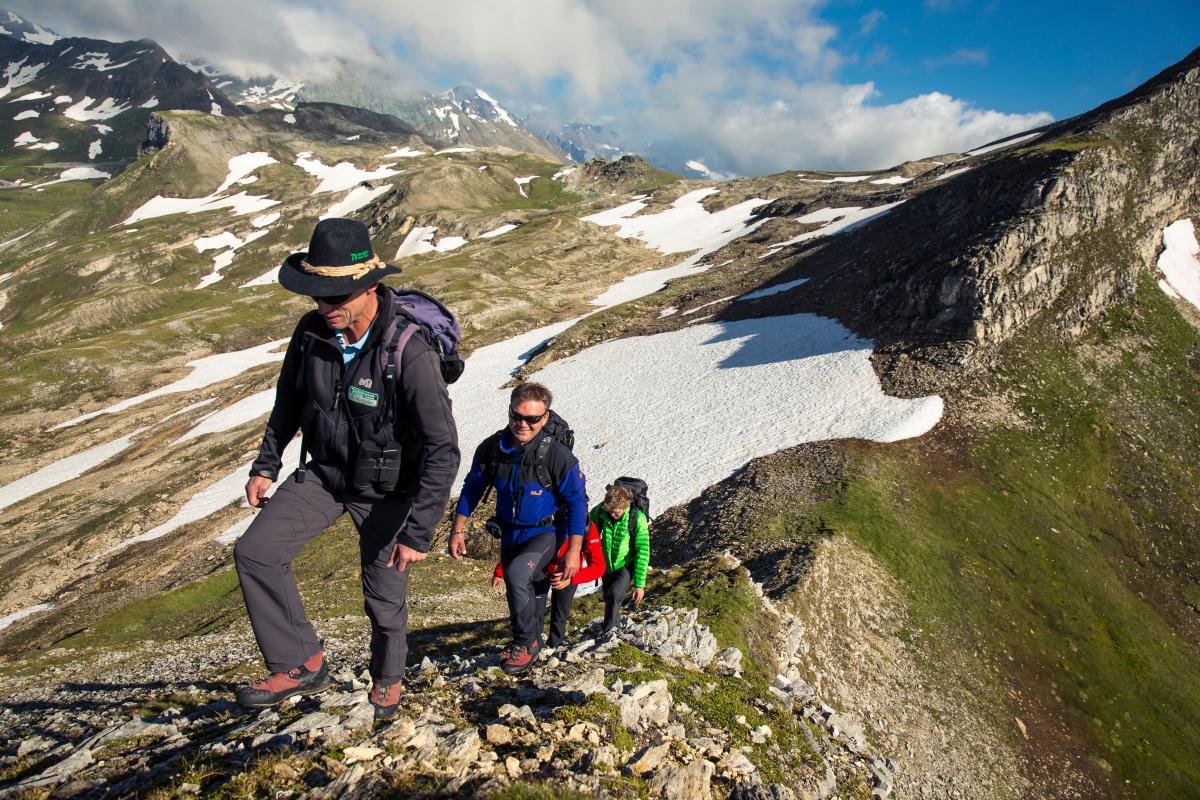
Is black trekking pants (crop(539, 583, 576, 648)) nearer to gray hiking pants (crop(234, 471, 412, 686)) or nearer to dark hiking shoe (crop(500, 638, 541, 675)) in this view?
dark hiking shoe (crop(500, 638, 541, 675))

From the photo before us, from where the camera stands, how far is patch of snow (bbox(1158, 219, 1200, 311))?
4453 cm

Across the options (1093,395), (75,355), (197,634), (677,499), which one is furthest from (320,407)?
(75,355)

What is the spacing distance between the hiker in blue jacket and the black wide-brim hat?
126 inches

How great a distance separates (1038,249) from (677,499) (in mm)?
31906

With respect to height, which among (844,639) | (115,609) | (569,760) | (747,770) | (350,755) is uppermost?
(350,755)

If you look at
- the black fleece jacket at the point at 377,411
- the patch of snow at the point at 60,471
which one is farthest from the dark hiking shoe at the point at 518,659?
the patch of snow at the point at 60,471

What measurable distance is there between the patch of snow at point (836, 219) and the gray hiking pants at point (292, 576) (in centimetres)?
8877

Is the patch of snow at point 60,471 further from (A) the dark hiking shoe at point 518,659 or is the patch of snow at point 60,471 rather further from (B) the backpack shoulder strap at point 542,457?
(B) the backpack shoulder strap at point 542,457

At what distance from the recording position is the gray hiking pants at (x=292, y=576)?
22.4 ft

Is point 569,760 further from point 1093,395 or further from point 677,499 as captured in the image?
point 1093,395

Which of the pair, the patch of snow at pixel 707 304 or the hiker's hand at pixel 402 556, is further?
the patch of snow at pixel 707 304

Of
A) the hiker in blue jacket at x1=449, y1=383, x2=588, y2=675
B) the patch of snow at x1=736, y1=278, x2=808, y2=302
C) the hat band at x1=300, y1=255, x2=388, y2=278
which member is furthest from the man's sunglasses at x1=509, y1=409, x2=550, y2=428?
the patch of snow at x1=736, y1=278, x2=808, y2=302

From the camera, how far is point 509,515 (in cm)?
991

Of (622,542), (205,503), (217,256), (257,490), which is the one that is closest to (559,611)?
(622,542)
